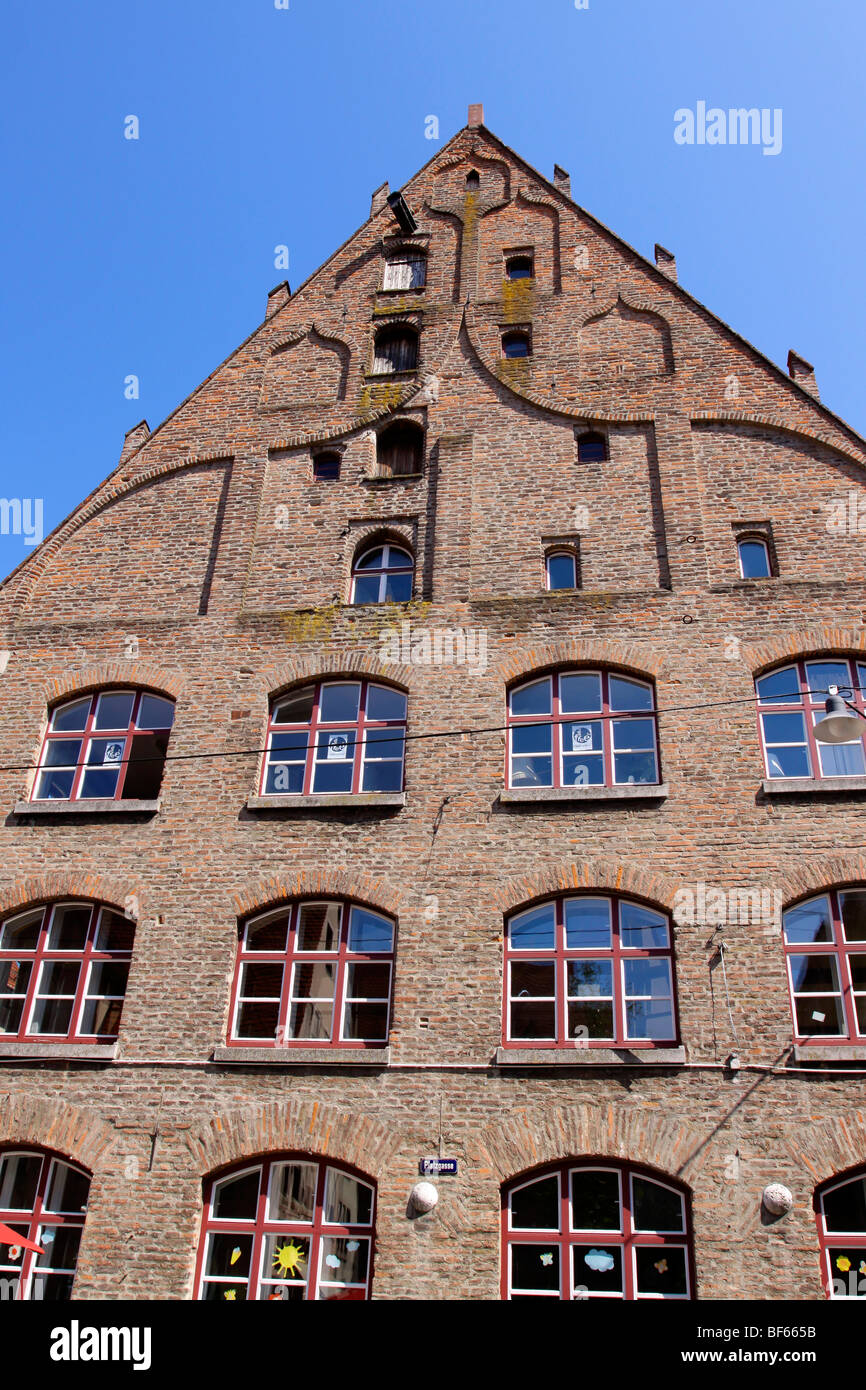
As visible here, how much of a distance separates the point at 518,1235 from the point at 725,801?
5.47 metres

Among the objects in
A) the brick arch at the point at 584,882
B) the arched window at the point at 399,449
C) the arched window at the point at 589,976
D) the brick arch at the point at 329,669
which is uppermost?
the arched window at the point at 399,449

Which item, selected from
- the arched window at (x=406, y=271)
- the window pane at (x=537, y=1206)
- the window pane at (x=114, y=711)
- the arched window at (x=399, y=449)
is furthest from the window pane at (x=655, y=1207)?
the arched window at (x=406, y=271)

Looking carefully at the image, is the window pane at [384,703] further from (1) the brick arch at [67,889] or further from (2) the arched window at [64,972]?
(2) the arched window at [64,972]

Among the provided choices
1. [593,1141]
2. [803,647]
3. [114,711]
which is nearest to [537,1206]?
[593,1141]

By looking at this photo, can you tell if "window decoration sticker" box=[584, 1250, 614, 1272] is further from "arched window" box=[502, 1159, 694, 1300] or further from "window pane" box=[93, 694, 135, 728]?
"window pane" box=[93, 694, 135, 728]

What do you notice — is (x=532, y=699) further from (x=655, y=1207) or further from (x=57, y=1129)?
(x=57, y=1129)

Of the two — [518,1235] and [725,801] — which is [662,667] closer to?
[725,801]

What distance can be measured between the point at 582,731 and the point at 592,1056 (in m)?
4.23

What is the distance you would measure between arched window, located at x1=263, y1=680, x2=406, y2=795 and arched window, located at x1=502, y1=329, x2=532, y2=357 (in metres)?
6.81

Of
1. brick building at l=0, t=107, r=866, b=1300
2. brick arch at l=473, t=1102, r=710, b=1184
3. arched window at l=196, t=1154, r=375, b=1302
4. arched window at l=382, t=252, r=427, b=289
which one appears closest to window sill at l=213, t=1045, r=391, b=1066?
brick building at l=0, t=107, r=866, b=1300

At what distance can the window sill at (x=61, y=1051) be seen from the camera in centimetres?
1260

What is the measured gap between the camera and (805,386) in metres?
16.9

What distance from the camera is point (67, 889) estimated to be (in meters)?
13.8

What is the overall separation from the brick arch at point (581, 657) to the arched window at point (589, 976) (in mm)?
3225
